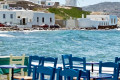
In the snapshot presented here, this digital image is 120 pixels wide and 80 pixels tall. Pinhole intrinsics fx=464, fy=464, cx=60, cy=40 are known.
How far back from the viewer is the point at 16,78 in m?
10.9

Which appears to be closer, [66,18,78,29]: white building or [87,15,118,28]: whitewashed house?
[66,18,78,29]: white building

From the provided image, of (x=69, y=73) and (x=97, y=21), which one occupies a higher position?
(x=69, y=73)

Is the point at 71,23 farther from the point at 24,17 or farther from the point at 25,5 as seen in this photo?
the point at 24,17

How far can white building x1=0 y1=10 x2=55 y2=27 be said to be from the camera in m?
87.6

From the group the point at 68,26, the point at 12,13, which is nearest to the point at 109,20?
the point at 68,26

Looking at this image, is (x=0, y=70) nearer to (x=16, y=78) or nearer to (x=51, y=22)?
(x=16, y=78)

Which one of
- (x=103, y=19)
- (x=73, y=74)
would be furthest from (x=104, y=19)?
(x=73, y=74)

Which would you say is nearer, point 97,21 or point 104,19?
point 97,21

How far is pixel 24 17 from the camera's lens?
90.6m

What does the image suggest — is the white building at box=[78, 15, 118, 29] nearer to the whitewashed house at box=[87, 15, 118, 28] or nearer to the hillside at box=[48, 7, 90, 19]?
the whitewashed house at box=[87, 15, 118, 28]

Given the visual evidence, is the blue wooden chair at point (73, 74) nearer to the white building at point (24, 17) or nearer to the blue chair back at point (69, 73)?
the blue chair back at point (69, 73)

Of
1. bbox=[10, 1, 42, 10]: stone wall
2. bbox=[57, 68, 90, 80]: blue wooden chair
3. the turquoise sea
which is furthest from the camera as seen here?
bbox=[10, 1, 42, 10]: stone wall

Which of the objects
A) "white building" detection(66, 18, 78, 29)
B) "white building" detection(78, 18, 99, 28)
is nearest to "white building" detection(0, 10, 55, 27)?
"white building" detection(66, 18, 78, 29)

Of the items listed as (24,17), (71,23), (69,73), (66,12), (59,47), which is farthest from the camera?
(66,12)
